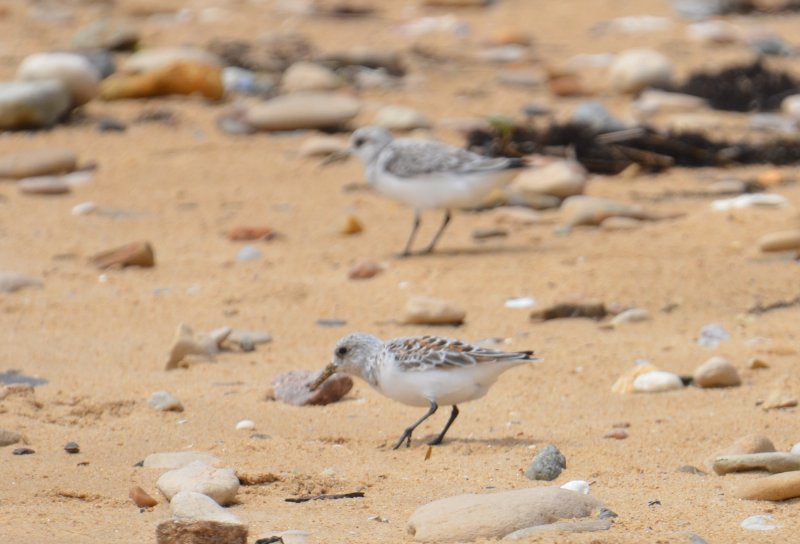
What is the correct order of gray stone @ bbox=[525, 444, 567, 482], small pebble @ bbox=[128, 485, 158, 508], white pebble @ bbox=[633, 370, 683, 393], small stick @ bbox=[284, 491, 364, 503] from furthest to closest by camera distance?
white pebble @ bbox=[633, 370, 683, 393] < gray stone @ bbox=[525, 444, 567, 482] < small stick @ bbox=[284, 491, 364, 503] < small pebble @ bbox=[128, 485, 158, 508]

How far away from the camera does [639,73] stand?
1338 centimetres

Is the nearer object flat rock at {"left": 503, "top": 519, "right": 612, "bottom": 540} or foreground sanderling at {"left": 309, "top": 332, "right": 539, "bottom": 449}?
flat rock at {"left": 503, "top": 519, "right": 612, "bottom": 540}

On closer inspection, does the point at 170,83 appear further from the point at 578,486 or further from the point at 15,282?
the point at 578,486

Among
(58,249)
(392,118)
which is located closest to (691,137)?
(392,118)

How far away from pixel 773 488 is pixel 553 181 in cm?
575

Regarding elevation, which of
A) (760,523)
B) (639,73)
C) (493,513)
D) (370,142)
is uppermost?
(493,513)

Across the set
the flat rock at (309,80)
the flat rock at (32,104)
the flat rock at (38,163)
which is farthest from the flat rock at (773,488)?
the flat rock at (309,80)

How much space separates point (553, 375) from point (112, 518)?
2.73 metres

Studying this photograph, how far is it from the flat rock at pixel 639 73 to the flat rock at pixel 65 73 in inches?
202

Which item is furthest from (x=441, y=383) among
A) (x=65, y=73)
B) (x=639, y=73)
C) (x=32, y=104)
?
(x=639, y=73)

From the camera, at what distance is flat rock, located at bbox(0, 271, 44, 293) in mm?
7949

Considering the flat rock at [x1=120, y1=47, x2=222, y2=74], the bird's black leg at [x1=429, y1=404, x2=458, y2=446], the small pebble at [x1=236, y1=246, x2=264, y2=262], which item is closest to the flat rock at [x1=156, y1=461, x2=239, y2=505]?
the bird's black leg at [x1=429, y1=404, x2=458, y2=446]

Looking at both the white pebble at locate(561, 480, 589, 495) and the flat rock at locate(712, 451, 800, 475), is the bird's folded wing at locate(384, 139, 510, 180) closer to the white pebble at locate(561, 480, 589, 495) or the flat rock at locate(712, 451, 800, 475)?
the flat rock at locate(712, 451, 800, 475)

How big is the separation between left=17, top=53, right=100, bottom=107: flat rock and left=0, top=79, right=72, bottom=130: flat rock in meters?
0.08
